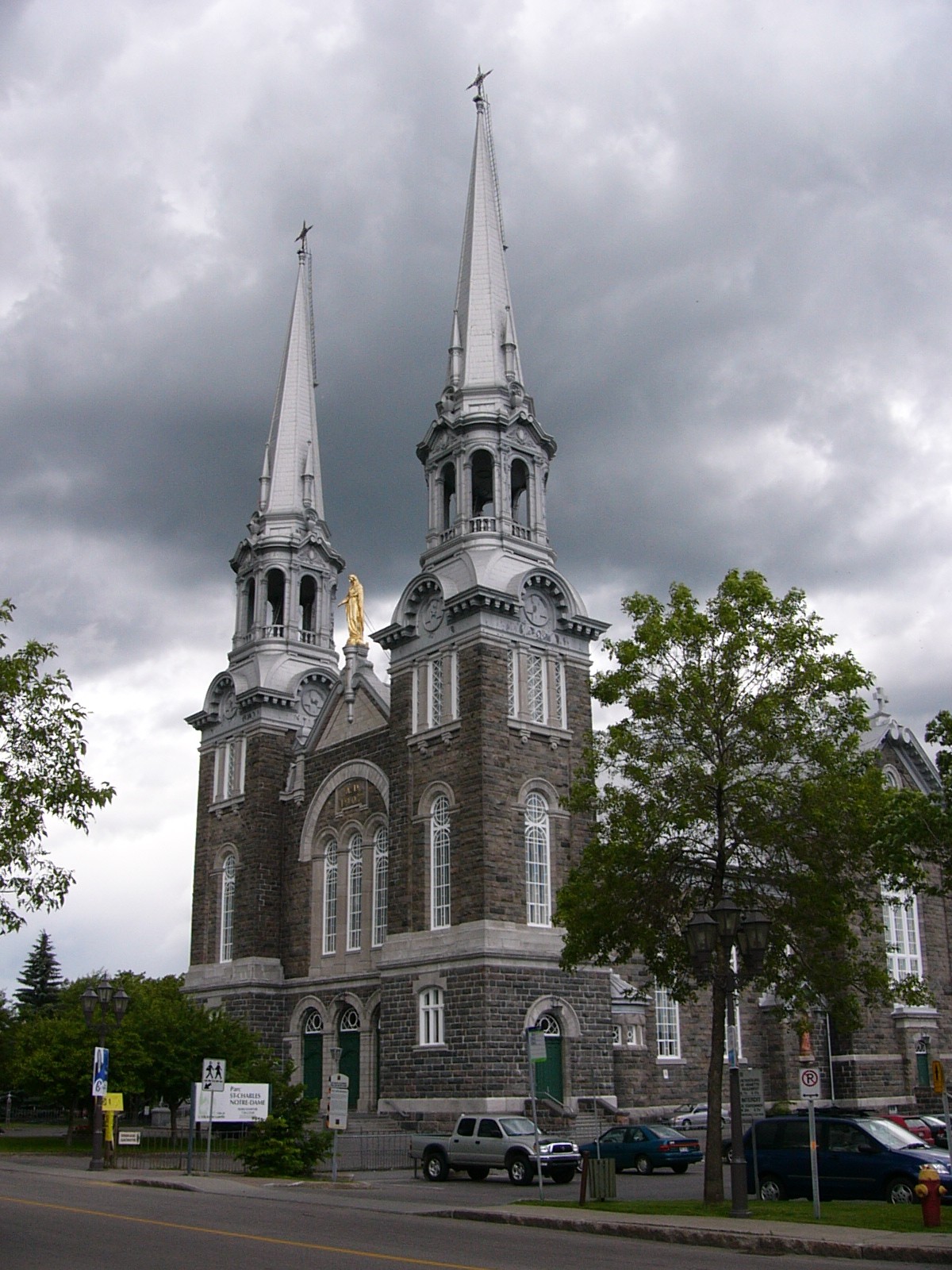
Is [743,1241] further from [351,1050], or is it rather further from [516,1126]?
[351,1050]

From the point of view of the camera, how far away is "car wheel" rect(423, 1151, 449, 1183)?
99.3ft

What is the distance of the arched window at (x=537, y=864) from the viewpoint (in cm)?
3962

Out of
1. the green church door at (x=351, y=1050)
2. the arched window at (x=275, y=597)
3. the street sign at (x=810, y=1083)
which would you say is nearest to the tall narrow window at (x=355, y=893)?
the green church door at (x=351, y=1050)

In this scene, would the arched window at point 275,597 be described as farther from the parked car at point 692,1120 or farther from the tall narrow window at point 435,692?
the parked car at point 692,1120

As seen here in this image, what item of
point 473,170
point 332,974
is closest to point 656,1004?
point 332,974

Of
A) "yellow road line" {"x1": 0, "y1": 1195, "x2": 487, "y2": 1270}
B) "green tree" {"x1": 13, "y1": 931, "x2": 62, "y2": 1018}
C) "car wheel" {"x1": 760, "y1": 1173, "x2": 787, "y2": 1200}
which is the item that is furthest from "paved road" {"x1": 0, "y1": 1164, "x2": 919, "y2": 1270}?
"green tree" {"x1": 13, "y1": 931, "x2": 62, "y2": 1018}

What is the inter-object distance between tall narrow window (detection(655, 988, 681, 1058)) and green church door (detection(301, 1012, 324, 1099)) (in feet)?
38.6

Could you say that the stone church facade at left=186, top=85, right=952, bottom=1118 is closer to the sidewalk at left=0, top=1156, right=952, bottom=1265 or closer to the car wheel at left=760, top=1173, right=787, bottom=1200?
the sidewalk at left=0, top=1156, right=952, bottom=1265

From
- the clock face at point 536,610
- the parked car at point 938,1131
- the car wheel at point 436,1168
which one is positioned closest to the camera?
the car wheel at point 436,1168

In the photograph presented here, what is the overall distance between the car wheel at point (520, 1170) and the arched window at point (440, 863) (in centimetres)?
1147

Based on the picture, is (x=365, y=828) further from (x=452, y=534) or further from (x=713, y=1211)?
(x=713, y=1211)

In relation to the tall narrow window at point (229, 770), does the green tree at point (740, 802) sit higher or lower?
lower

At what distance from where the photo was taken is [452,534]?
4494 cm

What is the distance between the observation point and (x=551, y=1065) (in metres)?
38.6
